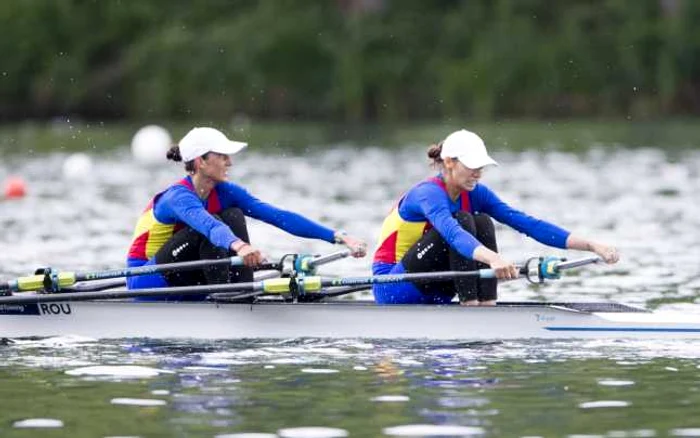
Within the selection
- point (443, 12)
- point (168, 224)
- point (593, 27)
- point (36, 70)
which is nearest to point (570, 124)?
point (593, 27)

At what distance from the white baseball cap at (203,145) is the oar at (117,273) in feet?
2.90

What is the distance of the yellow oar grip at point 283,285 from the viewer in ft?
46.0

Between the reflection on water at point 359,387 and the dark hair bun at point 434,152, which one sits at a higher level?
the dark hair bun at point 434,152

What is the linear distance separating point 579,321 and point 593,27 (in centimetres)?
5488

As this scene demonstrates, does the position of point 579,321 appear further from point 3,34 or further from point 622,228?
point 3,34

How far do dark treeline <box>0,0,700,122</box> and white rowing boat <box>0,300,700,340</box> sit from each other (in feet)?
157

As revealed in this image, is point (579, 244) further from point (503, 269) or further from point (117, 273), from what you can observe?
point (117, 273)

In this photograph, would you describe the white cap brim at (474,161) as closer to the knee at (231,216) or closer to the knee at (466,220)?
the knee at (466,220)

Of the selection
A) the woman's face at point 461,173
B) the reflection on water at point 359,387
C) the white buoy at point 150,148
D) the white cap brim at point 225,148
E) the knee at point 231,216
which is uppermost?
the white buoy at point 150,148

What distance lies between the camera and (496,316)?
1405cm

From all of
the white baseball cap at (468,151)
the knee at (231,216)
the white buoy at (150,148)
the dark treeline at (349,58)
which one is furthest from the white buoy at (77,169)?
the white baseball cap at (468,151)

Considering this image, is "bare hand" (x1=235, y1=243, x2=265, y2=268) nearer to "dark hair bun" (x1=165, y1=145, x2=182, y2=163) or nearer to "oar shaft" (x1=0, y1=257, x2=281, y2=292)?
"oar shaft" (x1=0, y1=257, x2=281, y2=292)

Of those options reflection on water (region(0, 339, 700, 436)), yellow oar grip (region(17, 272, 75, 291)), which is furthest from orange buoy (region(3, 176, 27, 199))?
reflection on water (region(0, 339, 700, 436))

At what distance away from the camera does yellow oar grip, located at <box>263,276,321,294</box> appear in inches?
553
